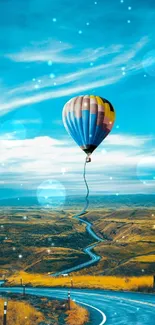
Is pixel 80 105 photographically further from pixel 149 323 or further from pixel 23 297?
pixel 149 323

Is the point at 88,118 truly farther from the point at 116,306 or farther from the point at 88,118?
the point at 116,306

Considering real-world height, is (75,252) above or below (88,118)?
below

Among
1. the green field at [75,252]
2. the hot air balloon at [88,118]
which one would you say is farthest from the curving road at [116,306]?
the green field at [75,252]

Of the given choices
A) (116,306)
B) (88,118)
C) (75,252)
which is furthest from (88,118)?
(75,252)

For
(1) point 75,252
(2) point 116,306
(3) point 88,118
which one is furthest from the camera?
(1) point 75,252

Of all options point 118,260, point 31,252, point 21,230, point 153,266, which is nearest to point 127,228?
point 21,230

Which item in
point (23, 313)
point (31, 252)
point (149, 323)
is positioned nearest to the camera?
point (149, 323)

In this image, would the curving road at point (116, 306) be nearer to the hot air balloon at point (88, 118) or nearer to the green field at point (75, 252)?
the hot air balloon at point (88, 118)
